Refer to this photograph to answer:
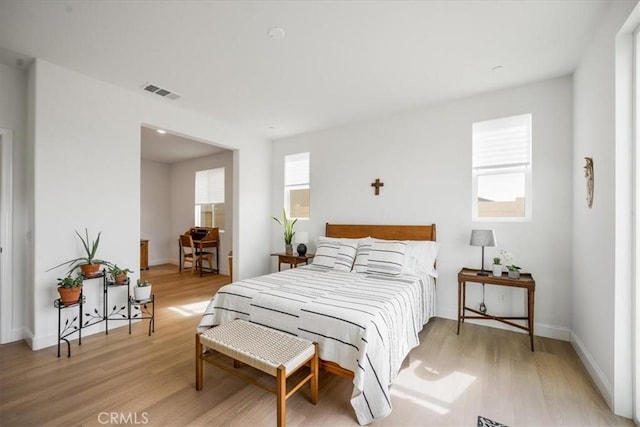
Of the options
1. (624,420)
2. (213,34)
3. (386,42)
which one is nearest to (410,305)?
(624,420)

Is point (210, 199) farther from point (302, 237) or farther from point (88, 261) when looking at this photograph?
point (88, 261)

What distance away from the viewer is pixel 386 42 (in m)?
2.35

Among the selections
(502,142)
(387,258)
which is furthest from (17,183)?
(502,142)

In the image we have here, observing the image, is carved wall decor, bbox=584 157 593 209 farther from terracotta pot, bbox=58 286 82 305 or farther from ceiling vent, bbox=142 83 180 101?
terracotta pot, bbox=58 286 82 305

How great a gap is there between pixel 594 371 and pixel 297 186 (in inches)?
164

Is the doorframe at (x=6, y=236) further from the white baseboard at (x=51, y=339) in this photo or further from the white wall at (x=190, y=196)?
the white wall at (x=190, y=196)

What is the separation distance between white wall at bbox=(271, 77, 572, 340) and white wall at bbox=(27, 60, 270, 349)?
2.32 metres

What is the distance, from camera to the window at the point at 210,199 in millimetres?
6578

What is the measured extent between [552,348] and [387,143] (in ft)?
9.65

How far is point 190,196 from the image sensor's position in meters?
7.20

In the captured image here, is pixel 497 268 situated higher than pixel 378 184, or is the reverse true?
pixel 378 184

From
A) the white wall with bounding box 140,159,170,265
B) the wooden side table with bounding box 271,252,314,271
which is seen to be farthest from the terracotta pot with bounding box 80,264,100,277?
the white wall with bounding box 140,159,170,265

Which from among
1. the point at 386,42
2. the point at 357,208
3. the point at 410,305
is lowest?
the point at 410,305

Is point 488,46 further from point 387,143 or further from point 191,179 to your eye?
point 191,179
